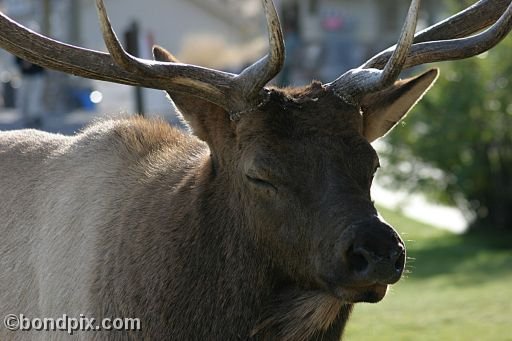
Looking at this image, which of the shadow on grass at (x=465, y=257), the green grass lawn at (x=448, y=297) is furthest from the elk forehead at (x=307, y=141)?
the shadow on grass at (x=465, y=257)

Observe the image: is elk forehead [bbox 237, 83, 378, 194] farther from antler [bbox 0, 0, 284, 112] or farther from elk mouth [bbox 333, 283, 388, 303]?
elk mouth [bbox 333, 283, 388, 303]

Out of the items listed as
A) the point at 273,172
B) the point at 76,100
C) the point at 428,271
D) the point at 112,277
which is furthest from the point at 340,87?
the point at 76,100

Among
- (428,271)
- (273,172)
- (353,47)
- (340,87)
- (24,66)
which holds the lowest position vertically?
(428,271)

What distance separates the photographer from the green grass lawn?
33.4ft

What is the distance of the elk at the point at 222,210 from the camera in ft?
17.3

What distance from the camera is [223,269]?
5.49 m

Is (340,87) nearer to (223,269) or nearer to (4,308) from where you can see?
(223,269)

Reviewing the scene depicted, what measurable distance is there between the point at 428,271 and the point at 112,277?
374 inches

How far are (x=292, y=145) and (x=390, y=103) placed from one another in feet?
3.07

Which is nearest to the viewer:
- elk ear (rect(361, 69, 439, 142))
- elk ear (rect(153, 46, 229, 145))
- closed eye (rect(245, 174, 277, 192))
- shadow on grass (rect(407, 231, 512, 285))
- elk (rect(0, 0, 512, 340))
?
elk (rect(0, 0, 512, 340))

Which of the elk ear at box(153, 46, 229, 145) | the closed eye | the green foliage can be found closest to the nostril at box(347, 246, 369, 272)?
the closed eye

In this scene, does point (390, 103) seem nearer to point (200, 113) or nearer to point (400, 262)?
point (200, 113)

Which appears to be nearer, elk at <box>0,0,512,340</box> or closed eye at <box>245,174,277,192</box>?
elk at <box>0,0,512,340</box>

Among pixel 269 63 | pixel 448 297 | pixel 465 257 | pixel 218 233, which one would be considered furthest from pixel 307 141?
pixel 465 257
